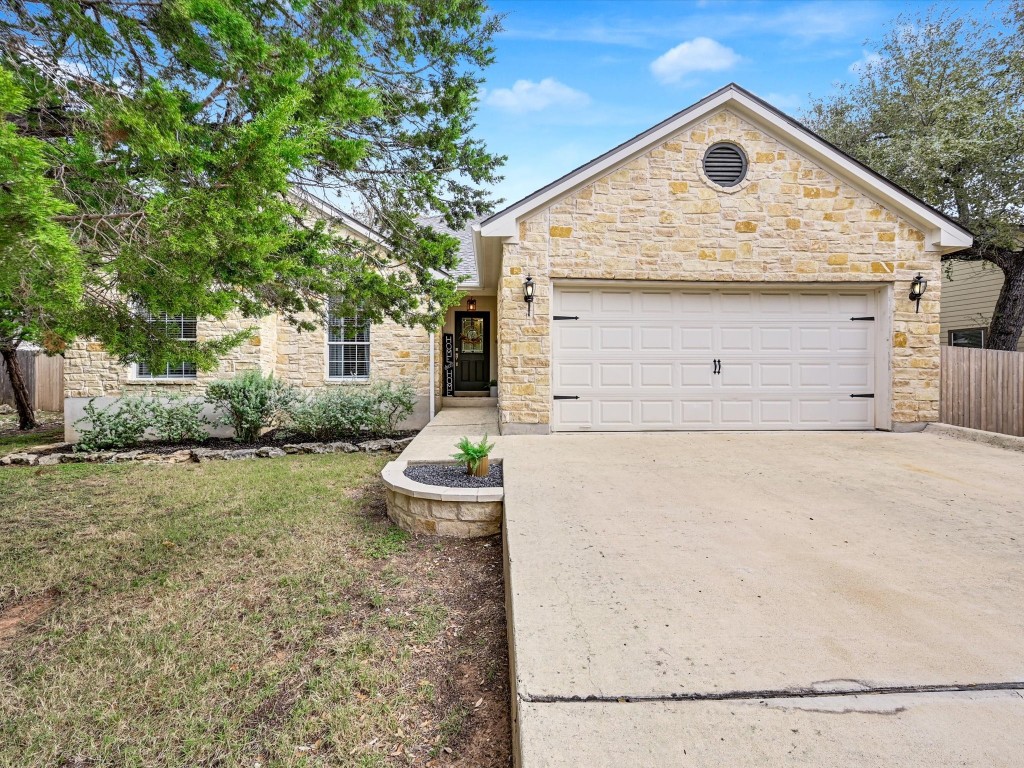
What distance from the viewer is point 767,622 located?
2.32m

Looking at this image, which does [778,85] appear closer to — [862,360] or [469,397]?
[862,360]

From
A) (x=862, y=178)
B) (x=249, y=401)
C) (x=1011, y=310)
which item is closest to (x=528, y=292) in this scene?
(x=862, y=178)

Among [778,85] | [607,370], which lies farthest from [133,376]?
[778,85]

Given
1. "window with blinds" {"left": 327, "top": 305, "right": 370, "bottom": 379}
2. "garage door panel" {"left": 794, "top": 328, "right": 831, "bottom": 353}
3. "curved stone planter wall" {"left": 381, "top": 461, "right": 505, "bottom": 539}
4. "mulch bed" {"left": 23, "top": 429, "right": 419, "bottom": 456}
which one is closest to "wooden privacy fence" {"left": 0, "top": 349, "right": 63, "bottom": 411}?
"mulch bed" {"left": 23, "top": 429, "right": 419, "bottom": 456}

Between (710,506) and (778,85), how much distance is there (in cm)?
1220

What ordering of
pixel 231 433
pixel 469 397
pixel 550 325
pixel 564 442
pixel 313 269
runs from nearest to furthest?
pixel 313 269
pixel 564 442
pixel 550 325
pixel 231 433
pixel 469 397

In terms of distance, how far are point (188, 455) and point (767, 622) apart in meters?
9.45

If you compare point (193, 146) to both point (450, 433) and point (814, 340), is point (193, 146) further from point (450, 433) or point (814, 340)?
point (814, 340)

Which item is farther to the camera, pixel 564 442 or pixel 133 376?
pixel 133 376

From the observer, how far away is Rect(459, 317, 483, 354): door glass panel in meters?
13.7

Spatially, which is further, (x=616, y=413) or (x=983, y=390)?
(x=983, y=390)

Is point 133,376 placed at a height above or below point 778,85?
Answer: below

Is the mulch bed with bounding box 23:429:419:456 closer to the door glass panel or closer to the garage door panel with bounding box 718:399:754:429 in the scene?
the door glass panel

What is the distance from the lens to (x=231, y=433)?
34.0 feet
